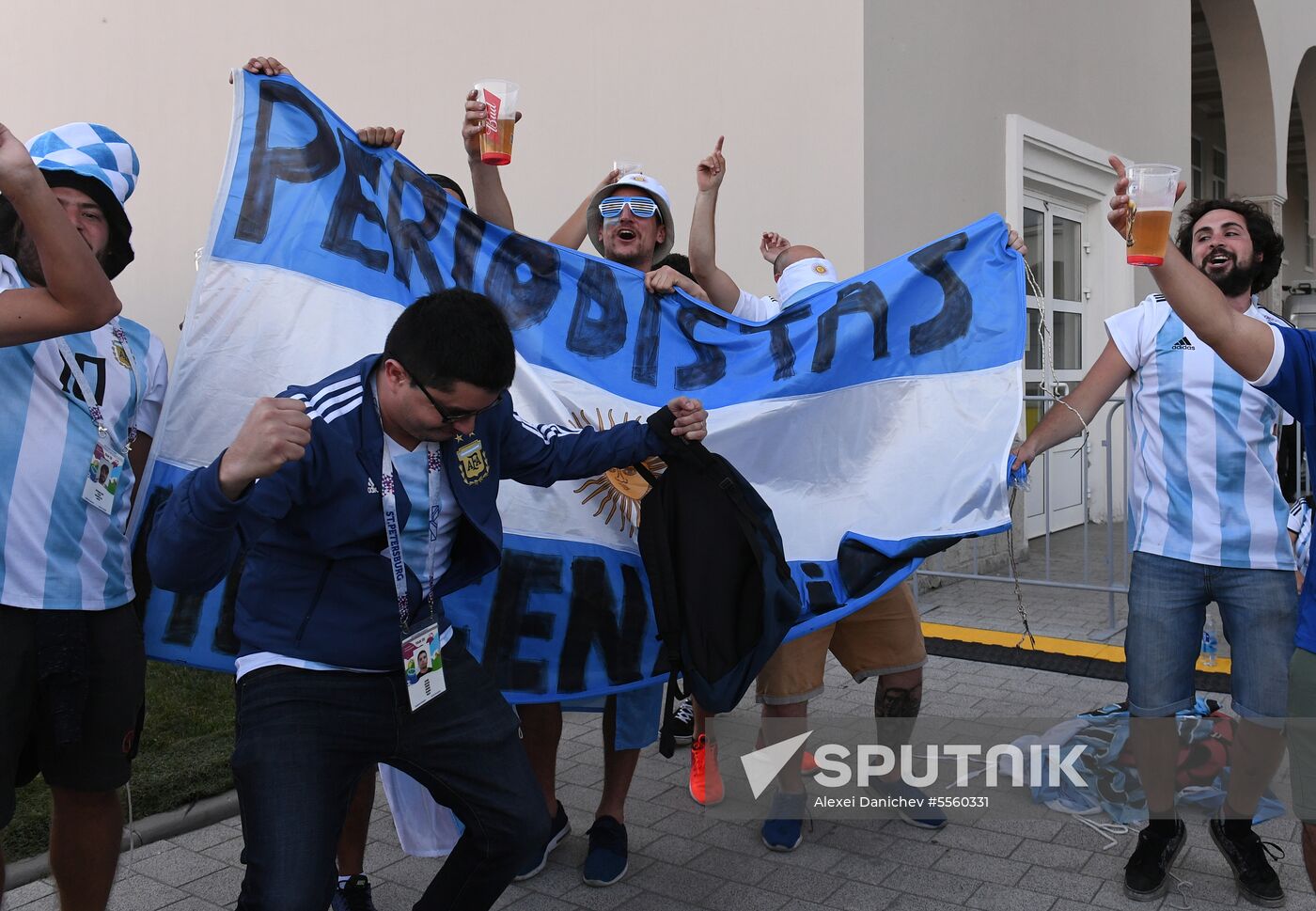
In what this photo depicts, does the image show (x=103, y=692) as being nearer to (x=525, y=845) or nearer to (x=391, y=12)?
(x=525, y=845)

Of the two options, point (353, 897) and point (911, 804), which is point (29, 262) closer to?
point (353, 897)

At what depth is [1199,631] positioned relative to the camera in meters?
3.66

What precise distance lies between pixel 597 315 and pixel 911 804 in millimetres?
Result: 2166

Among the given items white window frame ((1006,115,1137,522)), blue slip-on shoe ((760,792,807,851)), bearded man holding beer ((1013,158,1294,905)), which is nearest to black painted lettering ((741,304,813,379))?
bearded man holding beer ((1013,158,1294,905))

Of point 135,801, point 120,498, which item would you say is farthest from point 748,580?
point 135,801

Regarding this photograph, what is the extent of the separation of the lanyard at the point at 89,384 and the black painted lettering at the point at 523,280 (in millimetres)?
1173

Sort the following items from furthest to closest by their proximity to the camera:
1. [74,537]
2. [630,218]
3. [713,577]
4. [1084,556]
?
[1084,556] → [630,218] → [713,577] → [74,537]

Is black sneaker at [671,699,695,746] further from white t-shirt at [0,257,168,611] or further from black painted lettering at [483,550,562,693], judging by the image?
white t-shirt at [0,257,168,611]

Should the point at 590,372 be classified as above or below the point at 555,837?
above

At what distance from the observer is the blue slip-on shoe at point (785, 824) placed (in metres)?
4.09

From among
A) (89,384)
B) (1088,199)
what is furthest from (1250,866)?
(1088,199)

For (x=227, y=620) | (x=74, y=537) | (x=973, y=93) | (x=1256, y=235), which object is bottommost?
(x=227, y=620)

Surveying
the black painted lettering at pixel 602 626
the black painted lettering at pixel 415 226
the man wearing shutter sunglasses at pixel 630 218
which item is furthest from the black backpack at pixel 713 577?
the man wearing shutter sunglasses at pixel 630 218

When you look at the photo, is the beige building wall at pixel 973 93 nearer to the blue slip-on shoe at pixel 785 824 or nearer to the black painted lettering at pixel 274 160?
the blue slip-on shoe at pixel 785 824
